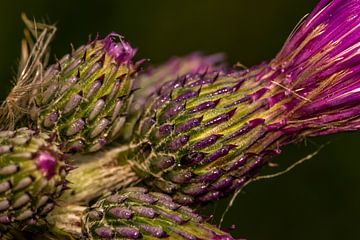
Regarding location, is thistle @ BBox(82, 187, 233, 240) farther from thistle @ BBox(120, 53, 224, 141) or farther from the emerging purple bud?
the emerging purple bud

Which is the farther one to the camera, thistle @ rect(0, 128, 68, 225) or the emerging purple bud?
the emerging purple bud

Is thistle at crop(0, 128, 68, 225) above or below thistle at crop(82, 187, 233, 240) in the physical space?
above

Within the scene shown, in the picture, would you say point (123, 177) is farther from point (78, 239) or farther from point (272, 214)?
point (272, 214)

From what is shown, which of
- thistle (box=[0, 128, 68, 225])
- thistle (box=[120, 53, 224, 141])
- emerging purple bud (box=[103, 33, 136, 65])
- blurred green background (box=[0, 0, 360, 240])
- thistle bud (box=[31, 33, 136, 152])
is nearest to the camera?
thistle (box=[0, 128, 68, 225])

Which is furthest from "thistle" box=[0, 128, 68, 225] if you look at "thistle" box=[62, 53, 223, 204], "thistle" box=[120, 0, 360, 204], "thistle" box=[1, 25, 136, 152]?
"thistle" box=[120, 0, 360, 204]

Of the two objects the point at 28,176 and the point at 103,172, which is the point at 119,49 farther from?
the point at 28,176

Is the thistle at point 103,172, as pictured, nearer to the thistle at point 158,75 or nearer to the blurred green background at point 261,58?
the thistle at point 158,75

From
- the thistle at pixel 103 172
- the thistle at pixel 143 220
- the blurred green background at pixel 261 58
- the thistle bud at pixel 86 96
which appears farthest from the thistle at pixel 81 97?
the blurred green background at pixel 261 58
